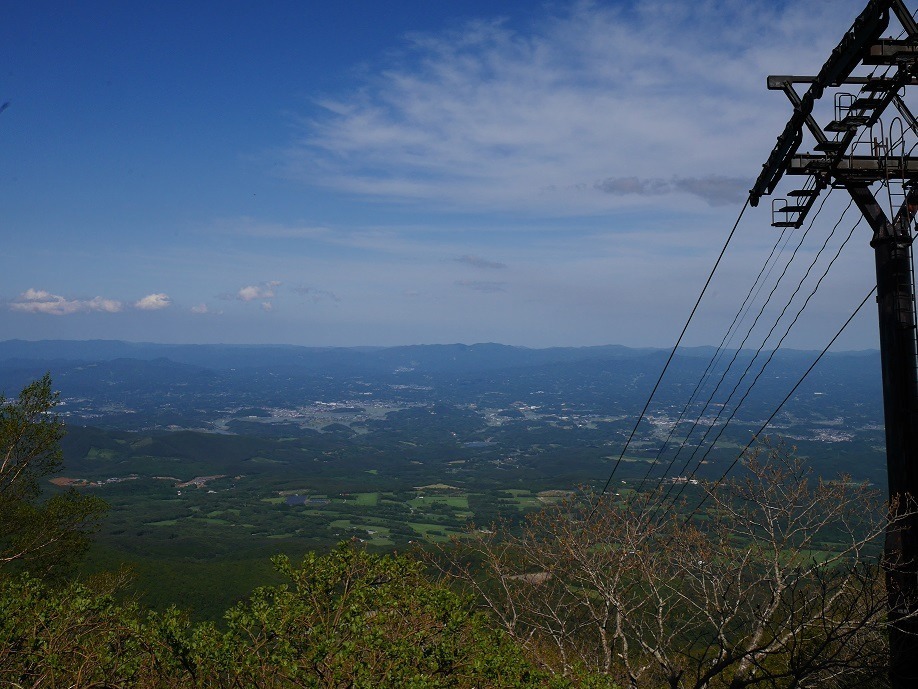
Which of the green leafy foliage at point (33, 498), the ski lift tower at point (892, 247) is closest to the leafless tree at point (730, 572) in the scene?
the ski lift tower at point (892, 247)

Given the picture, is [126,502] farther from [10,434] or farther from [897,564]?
[897,564]

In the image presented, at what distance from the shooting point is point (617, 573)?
12250 mm

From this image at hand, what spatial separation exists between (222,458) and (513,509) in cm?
10128

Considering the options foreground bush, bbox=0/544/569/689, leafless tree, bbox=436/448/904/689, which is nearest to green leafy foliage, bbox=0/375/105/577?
foreground bush, bbox=0/544/569/689

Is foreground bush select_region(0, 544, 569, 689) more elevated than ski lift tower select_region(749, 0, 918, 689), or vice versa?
ski lift tower select_region(749, 0, 918, 689)

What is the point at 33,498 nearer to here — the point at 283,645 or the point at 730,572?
the point at 283,645

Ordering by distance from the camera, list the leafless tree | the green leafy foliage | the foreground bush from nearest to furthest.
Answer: the foreground bush → the leafless tree → the green leafy foliage

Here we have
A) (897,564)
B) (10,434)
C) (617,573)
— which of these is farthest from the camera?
(10,434)

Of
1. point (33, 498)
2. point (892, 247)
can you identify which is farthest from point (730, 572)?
point (33, 498)

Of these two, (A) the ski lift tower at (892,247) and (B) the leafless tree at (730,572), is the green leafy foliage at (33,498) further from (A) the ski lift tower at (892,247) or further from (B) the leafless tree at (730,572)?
(A) the ski lift tower at (892,247)

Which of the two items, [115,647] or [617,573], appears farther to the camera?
[617,573]

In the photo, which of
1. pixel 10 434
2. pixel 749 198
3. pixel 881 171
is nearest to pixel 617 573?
pixel 749 198

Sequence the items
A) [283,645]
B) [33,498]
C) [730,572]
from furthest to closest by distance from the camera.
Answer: [33,498] < [730,572] < [283,645]

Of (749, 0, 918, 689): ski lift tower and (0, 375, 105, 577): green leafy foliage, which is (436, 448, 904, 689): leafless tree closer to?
(749, 0, 918, 689): ski lift tower
